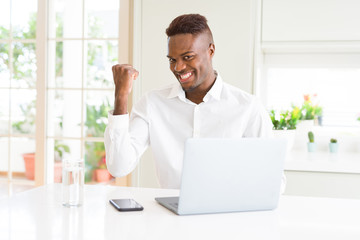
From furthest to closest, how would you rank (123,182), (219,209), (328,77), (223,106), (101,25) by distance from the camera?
(101,25)
(328,77)
(123,182)
(223,106)
(219,209)

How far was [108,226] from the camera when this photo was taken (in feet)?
3.62

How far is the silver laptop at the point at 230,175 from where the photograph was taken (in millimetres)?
1182

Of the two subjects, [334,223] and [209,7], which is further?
[209,7]

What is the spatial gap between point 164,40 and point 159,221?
5.83ft

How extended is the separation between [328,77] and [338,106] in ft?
0.79

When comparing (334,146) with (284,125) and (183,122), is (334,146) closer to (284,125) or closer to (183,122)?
(284,125)

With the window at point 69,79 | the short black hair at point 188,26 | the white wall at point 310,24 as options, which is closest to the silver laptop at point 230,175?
the short black hair at point 188,26

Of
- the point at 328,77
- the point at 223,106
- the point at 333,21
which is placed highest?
the point at 333,21

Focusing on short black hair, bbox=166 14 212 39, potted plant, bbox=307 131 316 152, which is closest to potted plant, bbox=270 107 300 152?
potted plant, bbox=307 131 316 152

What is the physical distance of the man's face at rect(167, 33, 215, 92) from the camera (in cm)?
176

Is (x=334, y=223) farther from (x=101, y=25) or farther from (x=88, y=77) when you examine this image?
(x=101, y=25)

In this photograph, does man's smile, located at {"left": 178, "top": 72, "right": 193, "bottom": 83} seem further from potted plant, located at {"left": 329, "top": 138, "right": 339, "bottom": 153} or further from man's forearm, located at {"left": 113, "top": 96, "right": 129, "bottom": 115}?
potted plant, located at {"left": 329, "top": 138, "right": 339, "bottom": 153}

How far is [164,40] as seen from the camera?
273 cm

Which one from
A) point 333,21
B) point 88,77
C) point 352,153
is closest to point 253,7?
point 333,21
